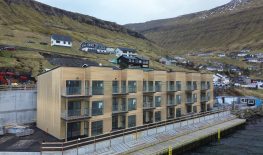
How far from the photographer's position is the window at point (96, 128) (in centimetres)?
4168

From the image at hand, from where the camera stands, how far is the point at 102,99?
4341 cm

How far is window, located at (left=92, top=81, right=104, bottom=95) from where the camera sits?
1666 inches

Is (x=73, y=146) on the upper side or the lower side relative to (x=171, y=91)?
lower

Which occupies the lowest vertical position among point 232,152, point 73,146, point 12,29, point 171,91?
point 232,152

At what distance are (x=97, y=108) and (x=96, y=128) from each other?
3069 mm

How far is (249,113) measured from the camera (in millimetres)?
78500

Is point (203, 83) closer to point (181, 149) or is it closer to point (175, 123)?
point (175, 123)

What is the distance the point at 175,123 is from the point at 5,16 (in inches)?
5663

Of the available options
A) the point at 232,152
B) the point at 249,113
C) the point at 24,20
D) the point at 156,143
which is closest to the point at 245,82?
the point at 249,113

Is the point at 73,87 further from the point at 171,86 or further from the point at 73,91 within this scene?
the point at 171,86

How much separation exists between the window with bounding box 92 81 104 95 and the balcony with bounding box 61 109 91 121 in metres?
3.27

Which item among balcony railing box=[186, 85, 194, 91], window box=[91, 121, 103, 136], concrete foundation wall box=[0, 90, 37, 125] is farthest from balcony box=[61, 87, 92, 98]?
balcony railing box=[186, 85, 194, 91]

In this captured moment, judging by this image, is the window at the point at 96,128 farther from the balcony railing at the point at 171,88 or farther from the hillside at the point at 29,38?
the hillside at the point at 29,38

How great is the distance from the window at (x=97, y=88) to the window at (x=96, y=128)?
464 cm
